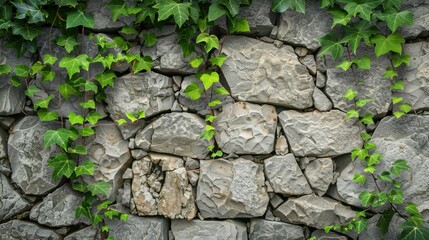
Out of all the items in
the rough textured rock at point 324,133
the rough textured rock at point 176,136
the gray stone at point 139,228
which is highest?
the rough textured rock at point 324,133

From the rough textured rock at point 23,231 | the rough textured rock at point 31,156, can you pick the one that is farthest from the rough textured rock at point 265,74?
the rough textured rock at point 23,231

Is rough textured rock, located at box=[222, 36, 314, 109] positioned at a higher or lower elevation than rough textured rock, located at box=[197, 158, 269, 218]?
higher

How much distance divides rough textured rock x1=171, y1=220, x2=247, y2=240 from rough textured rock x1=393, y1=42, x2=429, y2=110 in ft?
3.63

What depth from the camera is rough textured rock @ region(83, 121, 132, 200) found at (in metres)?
2.37

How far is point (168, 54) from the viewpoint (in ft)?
7.57

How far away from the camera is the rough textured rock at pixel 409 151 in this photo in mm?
2193

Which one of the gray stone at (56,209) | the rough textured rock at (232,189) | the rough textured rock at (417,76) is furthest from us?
the gray stone at (56,209)

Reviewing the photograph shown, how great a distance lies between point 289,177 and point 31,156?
1424 mm

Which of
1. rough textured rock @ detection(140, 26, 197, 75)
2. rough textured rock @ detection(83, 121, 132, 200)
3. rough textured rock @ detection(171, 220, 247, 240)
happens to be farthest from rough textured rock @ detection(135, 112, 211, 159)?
rough textured rock @ detection(171, 220, 247, 240)

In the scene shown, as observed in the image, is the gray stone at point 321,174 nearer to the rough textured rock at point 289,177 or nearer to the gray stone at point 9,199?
the rough textured rock at point 289,177

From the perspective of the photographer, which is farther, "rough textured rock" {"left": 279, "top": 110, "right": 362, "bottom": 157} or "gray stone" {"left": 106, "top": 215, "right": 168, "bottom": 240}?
"gray stone" {"left": 106, "top": 215, "right": 168, "bottom": 240}

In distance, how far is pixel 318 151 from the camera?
2248mm

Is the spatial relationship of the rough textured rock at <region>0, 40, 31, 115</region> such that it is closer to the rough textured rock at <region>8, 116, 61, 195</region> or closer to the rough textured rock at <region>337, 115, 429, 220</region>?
the rough textured rock at <region>8, 116, 61, 195</region>

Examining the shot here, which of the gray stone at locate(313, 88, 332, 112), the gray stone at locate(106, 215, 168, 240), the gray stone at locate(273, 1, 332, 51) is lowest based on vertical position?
the gray stone at locate(106, 215, 168, 240)
